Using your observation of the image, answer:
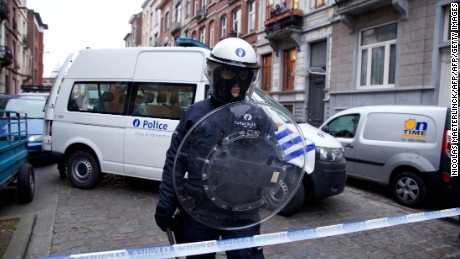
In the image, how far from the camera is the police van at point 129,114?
5.24 metres

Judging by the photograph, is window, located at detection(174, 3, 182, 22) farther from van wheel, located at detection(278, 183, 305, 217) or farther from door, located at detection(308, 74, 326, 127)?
van wheel, located at detection(278, 183, 305, 217)

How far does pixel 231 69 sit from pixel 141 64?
4086 mm

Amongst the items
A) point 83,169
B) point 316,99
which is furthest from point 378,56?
point 83,169

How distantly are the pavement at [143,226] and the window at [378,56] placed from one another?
7314 millimetres

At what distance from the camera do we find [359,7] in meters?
12.6

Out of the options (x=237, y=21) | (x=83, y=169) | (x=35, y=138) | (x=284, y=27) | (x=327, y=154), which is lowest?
(x=83, y=169)

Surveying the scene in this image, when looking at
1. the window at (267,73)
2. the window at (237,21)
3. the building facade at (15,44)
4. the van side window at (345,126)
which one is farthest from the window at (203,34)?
the van side window at (345,126)

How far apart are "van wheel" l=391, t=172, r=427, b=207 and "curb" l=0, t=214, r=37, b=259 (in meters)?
5.69

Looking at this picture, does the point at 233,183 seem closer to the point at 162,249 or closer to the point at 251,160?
the point at 251,160

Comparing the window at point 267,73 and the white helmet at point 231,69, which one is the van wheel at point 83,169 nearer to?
the white helmet at point 231,69

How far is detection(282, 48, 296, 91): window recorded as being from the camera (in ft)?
57.2

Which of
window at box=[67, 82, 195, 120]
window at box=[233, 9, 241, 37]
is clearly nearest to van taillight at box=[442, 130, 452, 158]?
window at box=[67, 82, 195, 120]

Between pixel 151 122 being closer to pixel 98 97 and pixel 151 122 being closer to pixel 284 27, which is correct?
pixel 98 97

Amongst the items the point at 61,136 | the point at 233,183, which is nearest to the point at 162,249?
the point at 233,183
